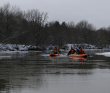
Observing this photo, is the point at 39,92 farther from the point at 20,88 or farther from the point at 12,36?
the point at 12,36

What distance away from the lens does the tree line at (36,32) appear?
85688mm

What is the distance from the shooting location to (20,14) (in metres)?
106

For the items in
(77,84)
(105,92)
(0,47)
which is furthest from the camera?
(0,47)

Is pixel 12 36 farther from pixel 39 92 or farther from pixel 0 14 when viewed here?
pixel 39 92

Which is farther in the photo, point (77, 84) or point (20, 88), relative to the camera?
point (77, 84)

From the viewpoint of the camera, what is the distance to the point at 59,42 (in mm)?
129125

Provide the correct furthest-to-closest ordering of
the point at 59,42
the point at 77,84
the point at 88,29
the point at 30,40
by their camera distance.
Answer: the point at 88,29 < the point at 59,42 < the point at 30,40 < the point at 77,84


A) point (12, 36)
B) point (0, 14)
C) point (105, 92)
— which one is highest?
point (0, 14)

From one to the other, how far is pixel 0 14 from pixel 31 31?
2505 cm

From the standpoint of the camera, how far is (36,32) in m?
106

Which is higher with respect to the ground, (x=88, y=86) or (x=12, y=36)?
(x=12, y=36)

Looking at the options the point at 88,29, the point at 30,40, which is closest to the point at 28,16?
the point at 30,40

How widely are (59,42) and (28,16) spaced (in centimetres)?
2502

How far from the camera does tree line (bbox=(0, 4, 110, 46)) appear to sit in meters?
85.7
